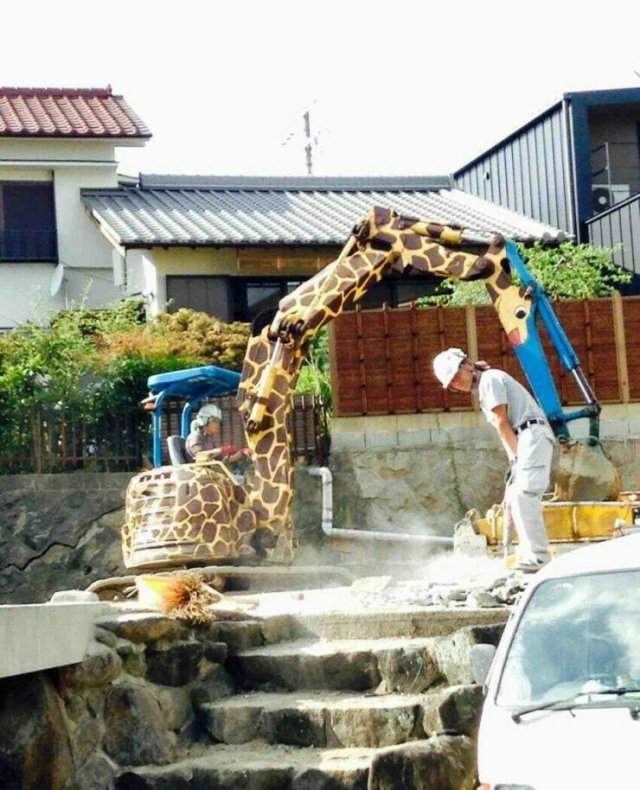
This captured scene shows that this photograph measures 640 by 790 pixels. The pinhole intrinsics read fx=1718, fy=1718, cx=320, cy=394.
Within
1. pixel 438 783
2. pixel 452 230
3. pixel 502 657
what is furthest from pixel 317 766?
pixel 452 230

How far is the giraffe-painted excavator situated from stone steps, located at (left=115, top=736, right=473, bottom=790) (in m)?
5.29

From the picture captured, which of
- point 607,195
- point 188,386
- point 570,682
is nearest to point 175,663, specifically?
point 570,682

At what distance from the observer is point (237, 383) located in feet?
63.5

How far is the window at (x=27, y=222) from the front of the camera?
95.7ft

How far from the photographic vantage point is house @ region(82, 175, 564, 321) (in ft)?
89.1

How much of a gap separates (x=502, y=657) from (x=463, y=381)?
5408 millimetres

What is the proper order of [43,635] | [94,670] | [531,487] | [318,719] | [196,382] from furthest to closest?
1. [196,382]
2. [531,487]
3. [318,719]
4. [94,670]
5. [43,635]

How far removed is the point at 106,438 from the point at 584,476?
6780 mm

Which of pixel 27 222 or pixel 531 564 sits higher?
pixel 27 222

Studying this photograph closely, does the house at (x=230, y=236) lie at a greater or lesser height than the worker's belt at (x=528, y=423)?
greater

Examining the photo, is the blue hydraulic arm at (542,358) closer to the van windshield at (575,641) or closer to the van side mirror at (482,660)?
the van windshield at (575,641)

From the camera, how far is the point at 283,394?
713 inches

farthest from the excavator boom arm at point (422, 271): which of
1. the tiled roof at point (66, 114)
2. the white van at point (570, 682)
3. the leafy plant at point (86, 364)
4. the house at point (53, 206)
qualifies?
the tiled roof at point (66, 114)

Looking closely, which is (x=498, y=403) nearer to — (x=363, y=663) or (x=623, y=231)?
(x=363, y=663)
